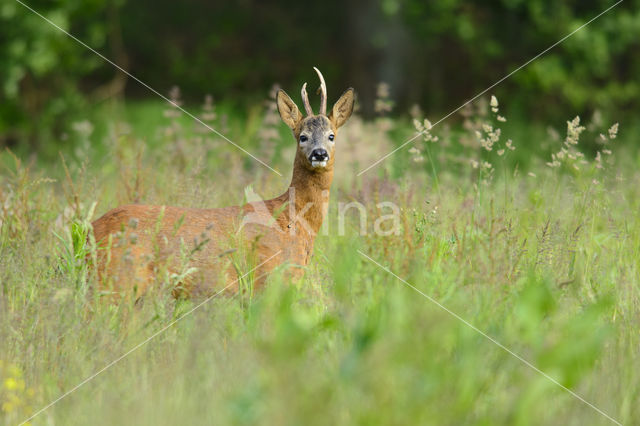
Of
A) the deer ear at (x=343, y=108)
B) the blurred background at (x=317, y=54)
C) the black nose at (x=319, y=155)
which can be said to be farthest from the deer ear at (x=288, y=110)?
the blurred background at (x=317, y=54)

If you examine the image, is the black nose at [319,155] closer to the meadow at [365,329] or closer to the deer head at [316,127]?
the deer head at [316,127]

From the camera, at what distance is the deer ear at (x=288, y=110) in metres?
5.73

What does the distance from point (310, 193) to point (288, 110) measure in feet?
2.32

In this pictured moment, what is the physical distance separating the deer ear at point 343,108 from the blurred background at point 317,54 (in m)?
5.53

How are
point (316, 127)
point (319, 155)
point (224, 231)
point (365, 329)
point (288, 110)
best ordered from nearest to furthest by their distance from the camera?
point (365, 329) < point (224, 231) < point (319, 155) < point (316, 127) < point (288, 110)

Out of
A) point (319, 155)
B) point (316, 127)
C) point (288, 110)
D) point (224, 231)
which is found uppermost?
point (288, 110)

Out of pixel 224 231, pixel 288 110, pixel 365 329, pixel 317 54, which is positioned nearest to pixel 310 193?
pixel 288 110

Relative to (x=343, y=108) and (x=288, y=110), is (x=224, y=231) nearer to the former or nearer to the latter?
(x=288, y=110)

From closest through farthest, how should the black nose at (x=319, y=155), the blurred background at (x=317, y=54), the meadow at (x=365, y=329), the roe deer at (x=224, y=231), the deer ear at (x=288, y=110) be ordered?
1. the meadow at (x=365, y=329)
2. the roe deer at (x=224, y=231)
3. the black nose at (x=319, y=155)
4. the deer ear at (x=288, y=110)
5. the blurred background at (x=317, y=54)

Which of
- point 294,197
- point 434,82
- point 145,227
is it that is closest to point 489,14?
point 434,82

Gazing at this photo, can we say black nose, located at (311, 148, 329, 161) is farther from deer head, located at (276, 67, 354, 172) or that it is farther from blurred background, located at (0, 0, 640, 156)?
blurred background, located at (0, 0, 640, 156)

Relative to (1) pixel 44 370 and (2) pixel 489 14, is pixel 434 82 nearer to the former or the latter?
(2) pixel 489 14

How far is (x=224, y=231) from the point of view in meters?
4.83

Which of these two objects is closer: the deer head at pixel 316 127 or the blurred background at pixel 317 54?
the deer head at pixel 316 127
